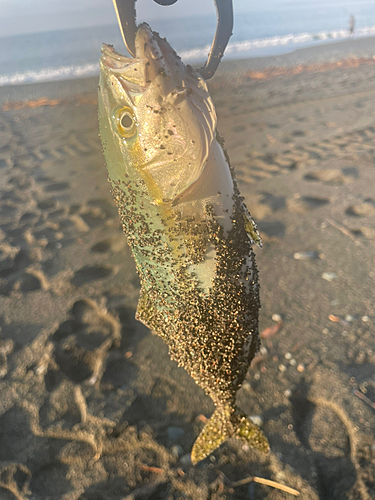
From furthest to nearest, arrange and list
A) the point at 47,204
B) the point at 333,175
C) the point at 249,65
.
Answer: the point at 249,65 < the point at 47,204 < the point at 333,175

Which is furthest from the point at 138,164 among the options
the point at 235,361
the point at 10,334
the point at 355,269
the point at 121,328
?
the point at 355,269

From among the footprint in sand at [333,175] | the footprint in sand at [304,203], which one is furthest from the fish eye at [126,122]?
the footprint in sand at [333,175]

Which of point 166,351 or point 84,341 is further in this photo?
point 84,341

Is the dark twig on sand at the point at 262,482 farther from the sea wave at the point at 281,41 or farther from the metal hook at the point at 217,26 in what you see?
the sea wave at the point at 281,41

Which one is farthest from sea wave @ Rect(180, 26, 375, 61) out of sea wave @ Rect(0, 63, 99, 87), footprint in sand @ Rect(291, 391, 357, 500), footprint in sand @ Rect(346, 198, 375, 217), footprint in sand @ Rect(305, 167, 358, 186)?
footprint in sand @ Rect(291, 391, 357, 500)

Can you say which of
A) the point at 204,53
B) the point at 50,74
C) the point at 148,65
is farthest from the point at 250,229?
the point at 204,53

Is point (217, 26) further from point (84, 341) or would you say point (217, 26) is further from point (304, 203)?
point (304, 203)

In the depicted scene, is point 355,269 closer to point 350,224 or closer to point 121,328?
point 350,224
